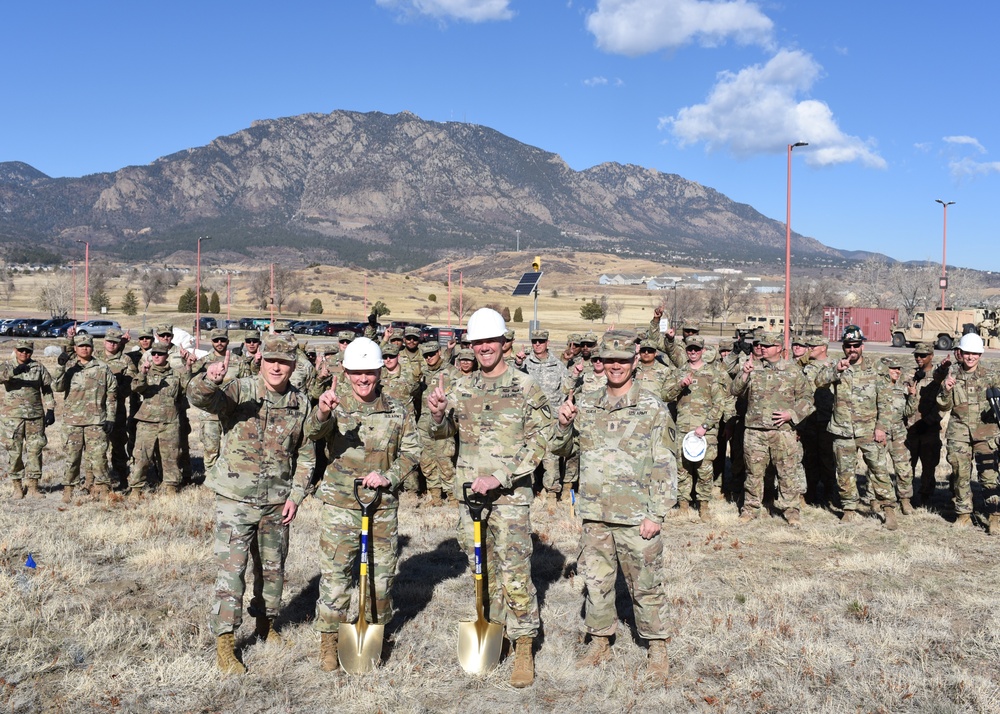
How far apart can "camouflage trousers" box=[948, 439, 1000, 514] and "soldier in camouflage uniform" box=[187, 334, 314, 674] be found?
8.46 metres

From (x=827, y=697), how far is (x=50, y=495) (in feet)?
34.8

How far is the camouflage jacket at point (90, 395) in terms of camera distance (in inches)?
398

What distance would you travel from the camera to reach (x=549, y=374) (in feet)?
36.1

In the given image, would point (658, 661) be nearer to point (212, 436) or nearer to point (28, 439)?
point (212, 436)

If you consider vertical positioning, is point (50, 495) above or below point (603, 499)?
below

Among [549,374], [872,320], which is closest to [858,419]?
[549,374]

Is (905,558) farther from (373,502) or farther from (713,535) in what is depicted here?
(373,502)

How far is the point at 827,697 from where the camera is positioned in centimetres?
548

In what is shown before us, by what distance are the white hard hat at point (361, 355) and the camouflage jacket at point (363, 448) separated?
0.37 meters

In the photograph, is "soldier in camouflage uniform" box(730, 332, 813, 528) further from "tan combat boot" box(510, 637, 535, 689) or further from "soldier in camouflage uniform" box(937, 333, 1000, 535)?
"tan combat boot" box(510, 637, 535, 689)

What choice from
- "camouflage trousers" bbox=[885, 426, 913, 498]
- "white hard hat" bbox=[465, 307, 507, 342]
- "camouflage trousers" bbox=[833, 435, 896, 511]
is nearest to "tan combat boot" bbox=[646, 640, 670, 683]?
"white hard hat" bbox=[465, 307, 507, 342]

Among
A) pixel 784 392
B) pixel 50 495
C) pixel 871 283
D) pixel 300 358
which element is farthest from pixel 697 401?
pixel 871 283

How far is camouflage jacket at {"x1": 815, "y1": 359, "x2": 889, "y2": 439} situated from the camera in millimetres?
9844

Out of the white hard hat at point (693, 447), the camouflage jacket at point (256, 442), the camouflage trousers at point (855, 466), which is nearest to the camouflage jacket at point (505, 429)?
the camouflage jacket at point (256, 442)
